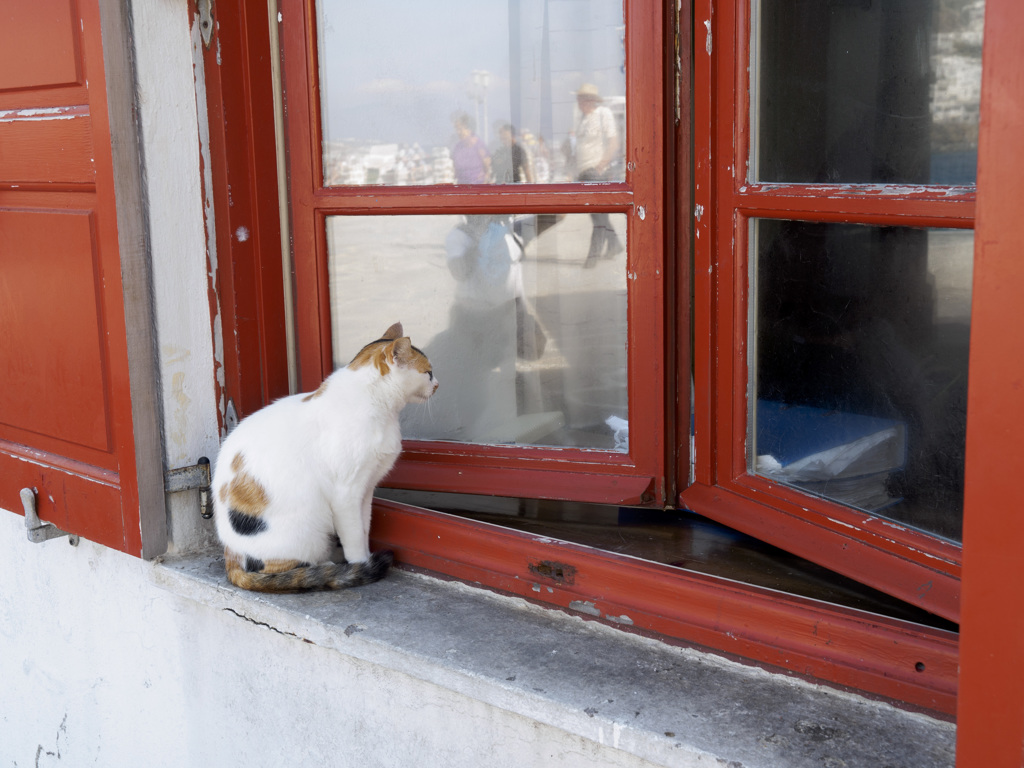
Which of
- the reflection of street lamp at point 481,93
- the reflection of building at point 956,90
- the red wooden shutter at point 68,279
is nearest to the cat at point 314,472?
the red wooden shutter at point 68,279

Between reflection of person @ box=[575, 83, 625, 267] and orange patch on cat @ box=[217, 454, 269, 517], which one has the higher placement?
reflection of person @ box=[575, 83, 625, 267]

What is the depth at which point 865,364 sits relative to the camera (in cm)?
180

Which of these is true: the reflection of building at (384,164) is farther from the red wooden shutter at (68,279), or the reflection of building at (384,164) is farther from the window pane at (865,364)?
the window pane at (865,364)

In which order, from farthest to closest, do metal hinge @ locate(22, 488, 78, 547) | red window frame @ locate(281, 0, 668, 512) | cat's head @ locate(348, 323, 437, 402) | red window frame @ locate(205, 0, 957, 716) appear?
1. metal hinge @ locate(22, 488, 78, 547)
2. cat's head @ locate(348, 323, 437, 402)
3. red window frame @ locate(281, 0, 668, 512)
4. red window frame @ locate(205, 0, 957, 716)

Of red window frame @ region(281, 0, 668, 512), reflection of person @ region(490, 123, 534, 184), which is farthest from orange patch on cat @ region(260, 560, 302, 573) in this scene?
reflection of person @ region(490, 123, 534, 184)

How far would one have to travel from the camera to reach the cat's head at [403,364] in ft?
6.82

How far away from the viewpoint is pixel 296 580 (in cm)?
210

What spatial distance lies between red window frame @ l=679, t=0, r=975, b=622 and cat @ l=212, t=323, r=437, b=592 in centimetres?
67

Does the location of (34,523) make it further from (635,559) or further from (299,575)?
(635,559)

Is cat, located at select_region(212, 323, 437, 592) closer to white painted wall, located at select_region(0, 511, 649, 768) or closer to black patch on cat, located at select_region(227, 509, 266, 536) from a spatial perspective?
black patch on cat, located at select_region(227, 509, 266, 536)

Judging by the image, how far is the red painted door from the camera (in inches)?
85.4

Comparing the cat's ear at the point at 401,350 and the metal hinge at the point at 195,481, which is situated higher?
the cat's ear at the point at 401,350

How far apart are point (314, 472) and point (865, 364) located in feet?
3.95

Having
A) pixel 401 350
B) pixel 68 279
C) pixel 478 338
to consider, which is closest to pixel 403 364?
pixel 401 350
